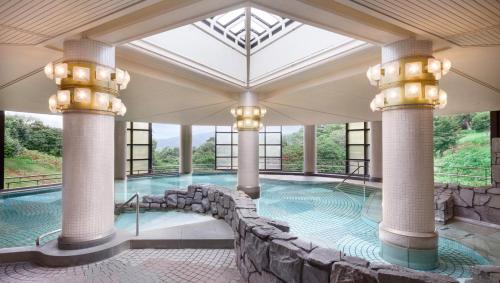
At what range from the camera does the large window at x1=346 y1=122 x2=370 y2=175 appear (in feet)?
56.5

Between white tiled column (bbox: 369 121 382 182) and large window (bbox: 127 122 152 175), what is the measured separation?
14.9m

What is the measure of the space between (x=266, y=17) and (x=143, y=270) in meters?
7.74

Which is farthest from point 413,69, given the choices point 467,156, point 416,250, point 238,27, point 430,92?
point 467,156

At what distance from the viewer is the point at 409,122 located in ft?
14.4

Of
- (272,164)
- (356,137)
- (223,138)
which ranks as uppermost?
(223,138)

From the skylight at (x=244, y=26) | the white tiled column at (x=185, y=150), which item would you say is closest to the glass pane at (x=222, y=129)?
the white tiled column at (x=185, y=150)

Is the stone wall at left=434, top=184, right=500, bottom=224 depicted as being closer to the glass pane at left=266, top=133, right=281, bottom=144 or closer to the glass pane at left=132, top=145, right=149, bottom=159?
the glass pane at left=266, top=133, right=281, bottom=144

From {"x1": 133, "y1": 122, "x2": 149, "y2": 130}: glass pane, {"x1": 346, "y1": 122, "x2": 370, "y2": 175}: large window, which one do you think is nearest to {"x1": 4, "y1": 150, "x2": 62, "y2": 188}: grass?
{"x1": 133, "y1": 122, "x2": 149, "y2": 130}: glass pane

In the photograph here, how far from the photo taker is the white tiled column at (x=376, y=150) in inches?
565

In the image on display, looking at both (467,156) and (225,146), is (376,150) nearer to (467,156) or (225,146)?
(467,156)

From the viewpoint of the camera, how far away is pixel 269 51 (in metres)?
8.07

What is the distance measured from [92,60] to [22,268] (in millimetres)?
3565

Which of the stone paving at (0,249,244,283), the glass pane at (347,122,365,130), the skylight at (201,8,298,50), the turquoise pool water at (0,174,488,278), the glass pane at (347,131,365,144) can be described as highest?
the skylight at (201,8,298,50)

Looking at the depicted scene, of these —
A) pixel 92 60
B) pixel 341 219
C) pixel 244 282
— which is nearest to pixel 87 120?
pixel 92 60
